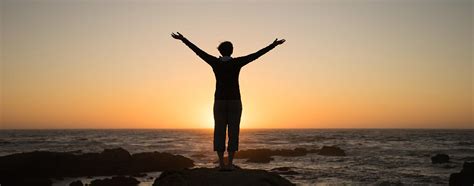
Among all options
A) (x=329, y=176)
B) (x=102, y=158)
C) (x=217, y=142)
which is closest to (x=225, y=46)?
(x=217, y=142)

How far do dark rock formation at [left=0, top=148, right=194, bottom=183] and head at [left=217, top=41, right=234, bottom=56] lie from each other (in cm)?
2676

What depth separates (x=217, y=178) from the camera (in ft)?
26.2

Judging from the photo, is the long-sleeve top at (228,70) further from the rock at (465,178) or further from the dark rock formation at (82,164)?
the dark rock formation at (82,164)

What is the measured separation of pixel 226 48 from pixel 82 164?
3098 centimetres

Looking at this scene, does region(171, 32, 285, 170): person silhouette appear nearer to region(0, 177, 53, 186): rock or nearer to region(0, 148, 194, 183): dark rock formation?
region(0, 177, 53, 186): rock

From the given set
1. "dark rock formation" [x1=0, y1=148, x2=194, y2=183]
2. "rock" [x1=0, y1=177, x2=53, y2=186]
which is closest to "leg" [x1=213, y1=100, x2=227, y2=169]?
"rock" [x1=0, y1=177, x2=53, y2=186]

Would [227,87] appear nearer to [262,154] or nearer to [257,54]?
[257,54]

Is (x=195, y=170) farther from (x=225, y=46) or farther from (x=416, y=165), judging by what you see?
(x=416, y=165)

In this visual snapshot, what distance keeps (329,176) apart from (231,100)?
2893 centimetres

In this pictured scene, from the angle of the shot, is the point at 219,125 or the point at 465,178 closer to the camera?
the point at 219,125

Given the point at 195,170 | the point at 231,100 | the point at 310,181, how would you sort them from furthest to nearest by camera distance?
1. the point at 310,181
2. the point at 195,170
3. the point at 231,100

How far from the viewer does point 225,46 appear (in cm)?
816

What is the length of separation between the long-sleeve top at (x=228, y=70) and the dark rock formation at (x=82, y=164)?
26751 millimetres

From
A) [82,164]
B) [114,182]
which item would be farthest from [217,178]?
[82,164]
